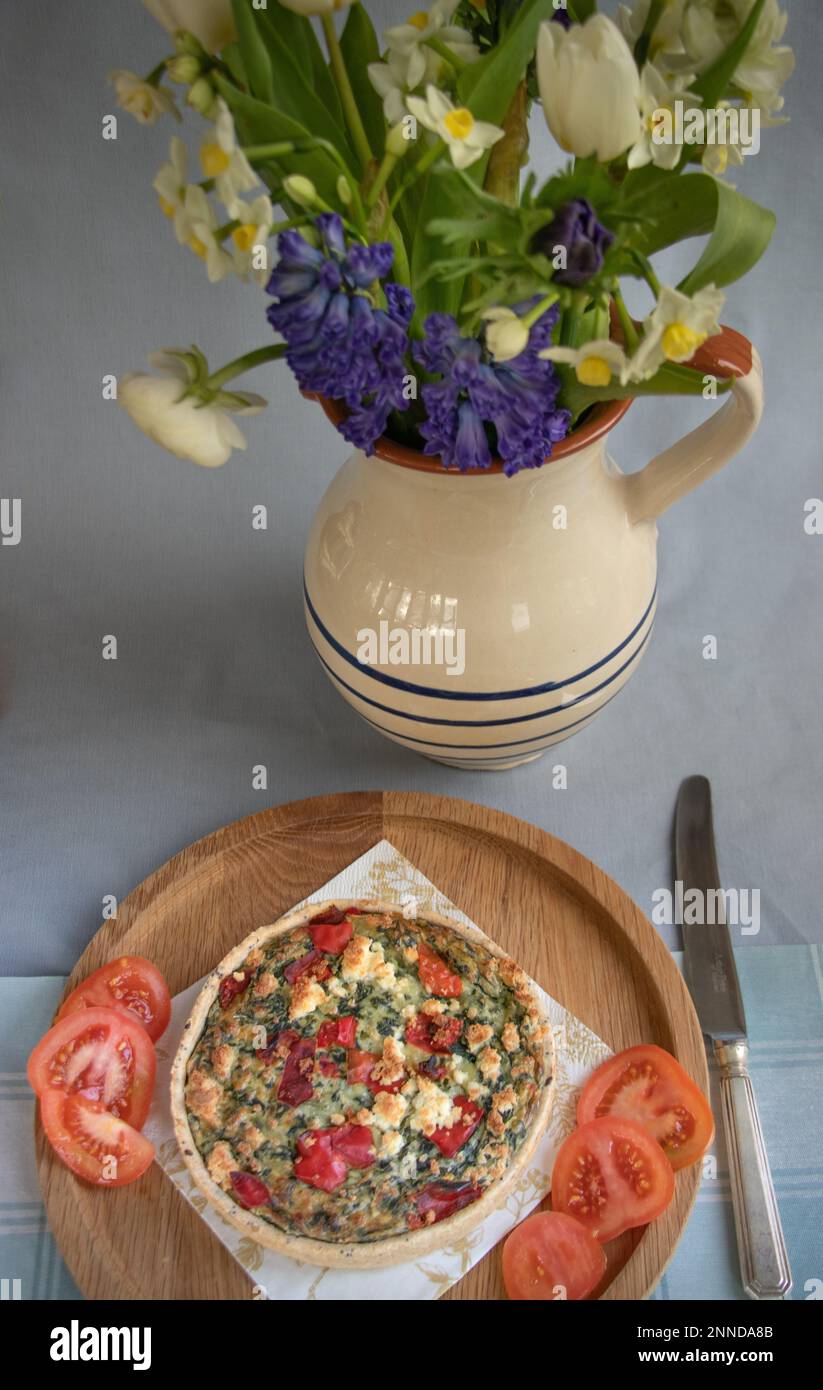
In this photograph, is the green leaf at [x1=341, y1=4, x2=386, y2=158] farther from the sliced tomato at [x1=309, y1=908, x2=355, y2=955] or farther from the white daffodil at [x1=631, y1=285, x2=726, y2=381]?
the sliced tomato at [x1=309, y1=908, x2=355, y2=955]

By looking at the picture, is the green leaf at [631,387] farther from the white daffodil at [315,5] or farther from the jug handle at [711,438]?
the white daffodil at [315,5]

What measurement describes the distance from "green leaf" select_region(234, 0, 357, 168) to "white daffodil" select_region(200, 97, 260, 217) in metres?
0.15

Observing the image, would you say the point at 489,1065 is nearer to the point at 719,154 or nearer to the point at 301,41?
the point at 719,154

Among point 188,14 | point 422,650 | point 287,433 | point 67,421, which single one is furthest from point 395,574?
point 67,421

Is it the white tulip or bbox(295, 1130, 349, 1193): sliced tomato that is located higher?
the white tulip

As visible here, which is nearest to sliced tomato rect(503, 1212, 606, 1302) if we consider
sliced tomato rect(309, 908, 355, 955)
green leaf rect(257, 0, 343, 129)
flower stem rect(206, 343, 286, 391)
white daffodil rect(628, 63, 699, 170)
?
sliced tomato rect(309, 908, 355, 955)

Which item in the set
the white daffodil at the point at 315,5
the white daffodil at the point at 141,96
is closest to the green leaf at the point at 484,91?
the white daffodil at the point at 315,5

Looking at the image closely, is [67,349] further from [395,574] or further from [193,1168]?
[193,1168]

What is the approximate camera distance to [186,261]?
77.5 inches

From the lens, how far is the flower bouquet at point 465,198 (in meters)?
0.88

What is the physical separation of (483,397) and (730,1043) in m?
0.80

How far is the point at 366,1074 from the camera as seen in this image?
1.27 metres

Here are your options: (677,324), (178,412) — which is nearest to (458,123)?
(677,324)

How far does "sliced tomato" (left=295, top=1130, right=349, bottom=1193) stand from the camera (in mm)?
1220
